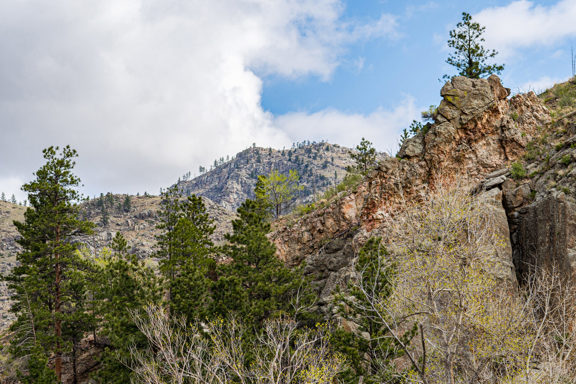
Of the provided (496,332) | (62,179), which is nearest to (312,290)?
(496,332)

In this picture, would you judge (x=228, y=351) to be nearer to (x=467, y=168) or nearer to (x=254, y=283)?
(x=254, y=283)

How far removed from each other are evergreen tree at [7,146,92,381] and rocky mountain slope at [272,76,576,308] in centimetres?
2060

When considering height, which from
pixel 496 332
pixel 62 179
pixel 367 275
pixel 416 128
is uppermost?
pixel 416 128

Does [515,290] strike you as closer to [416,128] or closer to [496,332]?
[496,332]

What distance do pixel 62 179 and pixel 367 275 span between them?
88.9ft

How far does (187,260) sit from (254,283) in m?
6.93

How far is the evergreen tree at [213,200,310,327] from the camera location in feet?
73.5

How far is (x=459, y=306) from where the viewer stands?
13.2 metres

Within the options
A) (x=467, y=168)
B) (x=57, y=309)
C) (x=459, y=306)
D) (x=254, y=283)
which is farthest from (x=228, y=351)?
(x=467, y=168)

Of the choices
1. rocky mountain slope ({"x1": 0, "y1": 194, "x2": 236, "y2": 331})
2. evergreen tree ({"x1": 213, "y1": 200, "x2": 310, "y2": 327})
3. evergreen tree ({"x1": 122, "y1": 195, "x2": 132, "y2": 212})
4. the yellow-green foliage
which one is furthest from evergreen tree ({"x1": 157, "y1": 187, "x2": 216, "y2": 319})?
evergreen tree ({"x1": 122, "y1": 195, "x2": 132, "y2": 212})

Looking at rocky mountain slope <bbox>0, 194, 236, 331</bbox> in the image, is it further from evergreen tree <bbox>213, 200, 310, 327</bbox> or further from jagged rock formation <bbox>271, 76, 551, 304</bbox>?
jagged rock formation <bbox>271, 76, 551, 304</bbox>

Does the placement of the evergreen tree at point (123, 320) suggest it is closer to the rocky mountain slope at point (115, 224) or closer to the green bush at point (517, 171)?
the green bush at point (517, 171)

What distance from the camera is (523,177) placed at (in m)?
23.2

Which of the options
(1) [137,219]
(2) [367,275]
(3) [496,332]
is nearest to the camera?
(3) [496,332]
